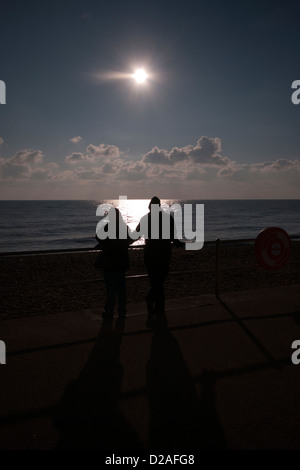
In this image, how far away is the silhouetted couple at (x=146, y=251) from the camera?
230 inches

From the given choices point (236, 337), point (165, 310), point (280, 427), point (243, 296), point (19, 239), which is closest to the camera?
point (280, 427)

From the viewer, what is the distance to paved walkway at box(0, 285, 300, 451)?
2.96m

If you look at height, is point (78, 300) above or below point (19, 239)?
below

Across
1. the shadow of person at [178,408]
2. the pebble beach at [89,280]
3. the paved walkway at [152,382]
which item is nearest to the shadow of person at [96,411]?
the paved walkway at [152,382]

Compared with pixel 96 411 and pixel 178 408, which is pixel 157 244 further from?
pixel 96 411

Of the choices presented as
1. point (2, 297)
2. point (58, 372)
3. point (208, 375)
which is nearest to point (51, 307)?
point (2, 297)

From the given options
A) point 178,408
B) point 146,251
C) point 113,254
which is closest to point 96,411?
point 178,408

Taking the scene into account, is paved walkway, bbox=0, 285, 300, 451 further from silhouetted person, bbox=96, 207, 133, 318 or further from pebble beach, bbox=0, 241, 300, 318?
pebble beach, bbox=0, 241, 300, 318

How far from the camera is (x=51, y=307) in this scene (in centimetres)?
948

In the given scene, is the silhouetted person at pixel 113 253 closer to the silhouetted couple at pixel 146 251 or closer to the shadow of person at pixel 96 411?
the silhouetted couple at pixel 146 251

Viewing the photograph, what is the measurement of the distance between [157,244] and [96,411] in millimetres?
3094

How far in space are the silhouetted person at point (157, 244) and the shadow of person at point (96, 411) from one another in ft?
5.45
